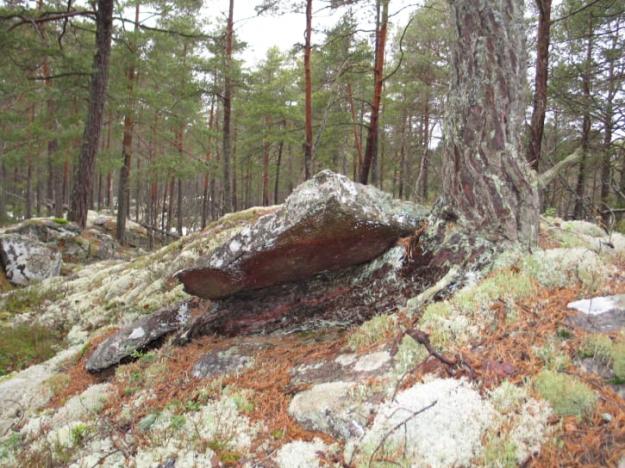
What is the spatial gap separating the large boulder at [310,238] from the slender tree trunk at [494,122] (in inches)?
34.1

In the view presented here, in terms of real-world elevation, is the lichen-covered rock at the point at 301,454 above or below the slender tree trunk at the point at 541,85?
below

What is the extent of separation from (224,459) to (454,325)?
206 centimetres

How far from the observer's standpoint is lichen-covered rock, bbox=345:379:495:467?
91.3 inches

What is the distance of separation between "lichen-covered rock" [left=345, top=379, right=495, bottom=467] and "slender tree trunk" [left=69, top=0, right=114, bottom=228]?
12.1 metres

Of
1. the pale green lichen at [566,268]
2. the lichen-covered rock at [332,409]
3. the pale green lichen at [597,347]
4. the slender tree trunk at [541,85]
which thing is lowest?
the lichen-covered rock at [332,409]

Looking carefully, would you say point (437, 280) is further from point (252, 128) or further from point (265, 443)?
point (252, 128)

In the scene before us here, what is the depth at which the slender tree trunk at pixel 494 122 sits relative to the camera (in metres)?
4.26

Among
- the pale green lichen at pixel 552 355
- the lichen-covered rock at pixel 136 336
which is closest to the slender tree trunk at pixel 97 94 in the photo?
the lichen-covered rock at pixel 136 336

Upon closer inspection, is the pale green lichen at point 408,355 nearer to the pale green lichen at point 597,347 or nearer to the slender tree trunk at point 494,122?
the pale green lichen at point 597,347

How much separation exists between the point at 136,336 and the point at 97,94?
915cm

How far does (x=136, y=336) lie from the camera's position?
5.41 metres

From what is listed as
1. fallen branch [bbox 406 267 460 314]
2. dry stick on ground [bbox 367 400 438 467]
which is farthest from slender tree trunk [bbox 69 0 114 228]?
dry stick on ground [bbox 367 400 438 467]

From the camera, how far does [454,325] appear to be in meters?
3.36

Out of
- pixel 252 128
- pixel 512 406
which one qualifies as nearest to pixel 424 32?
pixel 252 128
